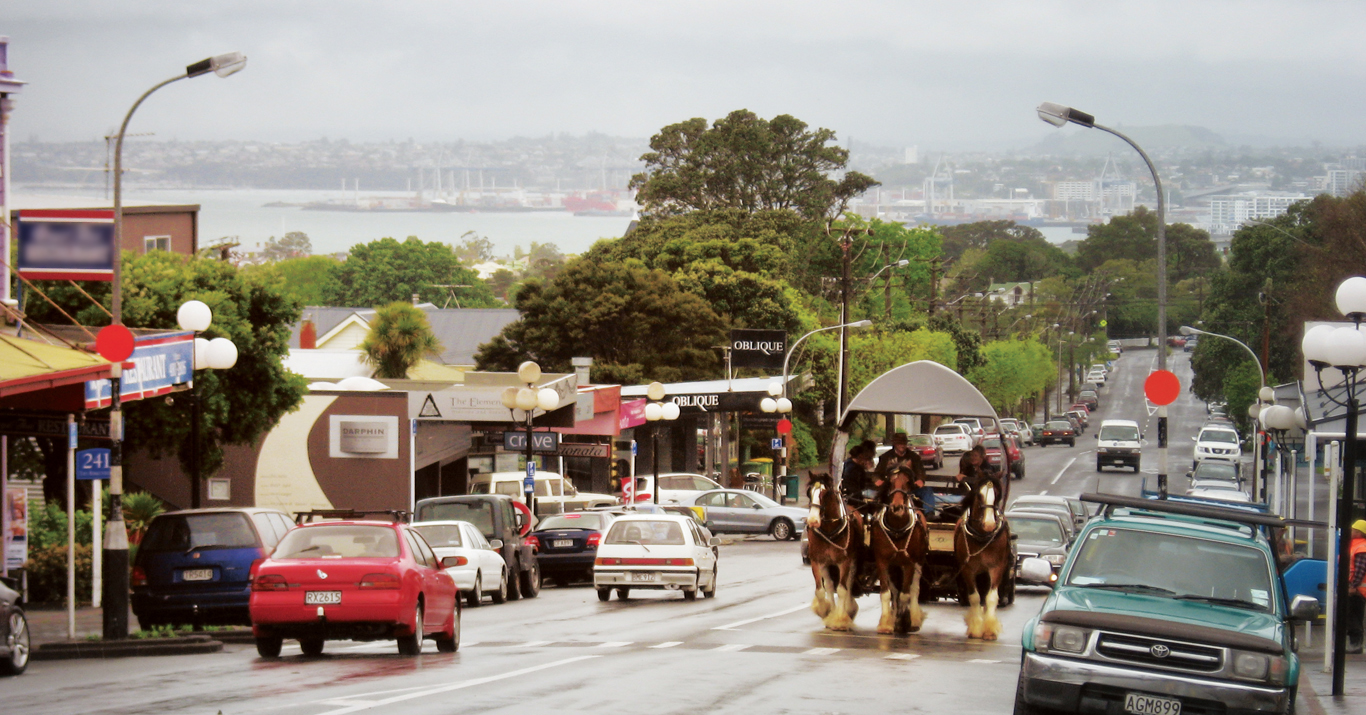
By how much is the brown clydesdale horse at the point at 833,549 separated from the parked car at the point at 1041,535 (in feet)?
31.4

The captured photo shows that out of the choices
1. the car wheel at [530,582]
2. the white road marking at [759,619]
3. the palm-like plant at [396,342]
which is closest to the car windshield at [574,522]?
the car wheel at [530,582]

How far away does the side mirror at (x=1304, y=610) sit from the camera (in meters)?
11.0

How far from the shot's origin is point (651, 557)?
25031mm

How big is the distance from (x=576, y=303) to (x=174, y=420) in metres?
33.8

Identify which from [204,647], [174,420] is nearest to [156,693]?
A: [204,647]

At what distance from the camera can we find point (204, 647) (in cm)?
1722

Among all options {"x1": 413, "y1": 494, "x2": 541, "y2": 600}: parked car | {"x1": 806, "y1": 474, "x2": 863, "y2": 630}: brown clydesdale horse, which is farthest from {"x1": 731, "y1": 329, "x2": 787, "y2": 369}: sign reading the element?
{"x1": 806, "y1": 474, "x2": 863, "y2": 630}: brown clydesdale horse

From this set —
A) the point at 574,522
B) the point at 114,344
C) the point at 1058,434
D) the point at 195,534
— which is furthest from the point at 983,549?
the point at 1058,434

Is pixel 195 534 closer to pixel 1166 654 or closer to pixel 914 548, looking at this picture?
pixel 914 548

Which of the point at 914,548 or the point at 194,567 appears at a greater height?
the point at 914,548

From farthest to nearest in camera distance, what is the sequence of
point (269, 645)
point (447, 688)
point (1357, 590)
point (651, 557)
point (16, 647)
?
point (651, 557)
point (1357, 590)
point (269, 645)
point (16, 647)
point (447, 688)

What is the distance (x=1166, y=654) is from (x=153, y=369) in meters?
16.2

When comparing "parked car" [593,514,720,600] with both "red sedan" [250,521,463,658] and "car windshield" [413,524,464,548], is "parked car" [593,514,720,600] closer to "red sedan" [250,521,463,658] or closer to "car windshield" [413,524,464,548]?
"car windshield" [413,524,464,548]

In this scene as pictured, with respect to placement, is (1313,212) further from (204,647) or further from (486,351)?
(204,647)
